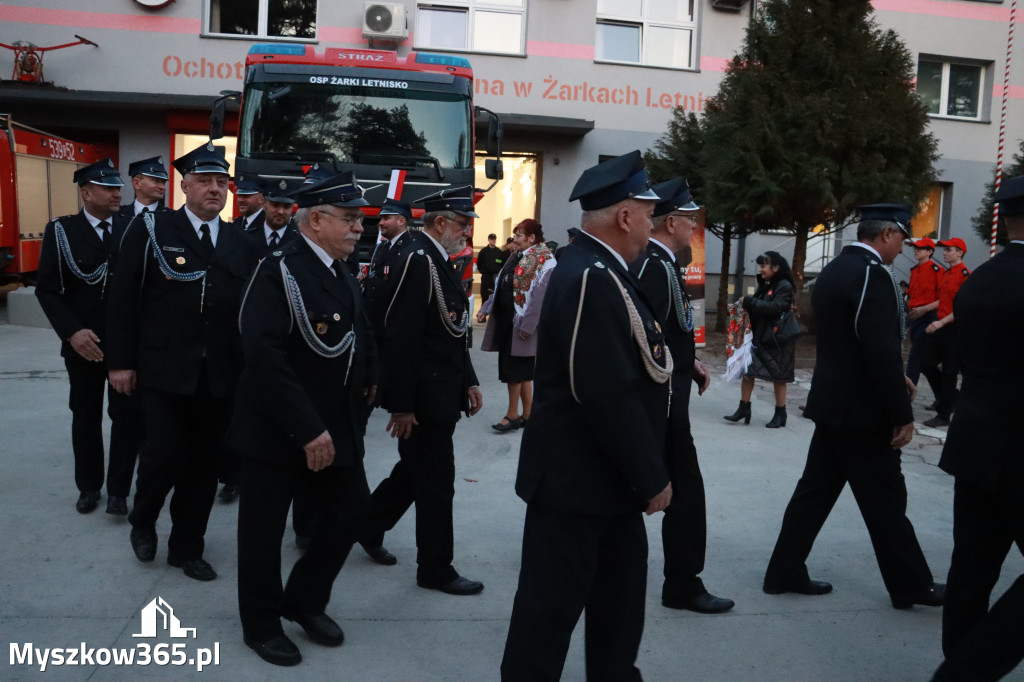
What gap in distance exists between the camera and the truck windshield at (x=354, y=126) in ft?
32.7

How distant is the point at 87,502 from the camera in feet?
18.4

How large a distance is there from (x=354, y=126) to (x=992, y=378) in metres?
7.82

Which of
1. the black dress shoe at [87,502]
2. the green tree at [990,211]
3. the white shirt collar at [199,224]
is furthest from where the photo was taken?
the green tree at [990,211]

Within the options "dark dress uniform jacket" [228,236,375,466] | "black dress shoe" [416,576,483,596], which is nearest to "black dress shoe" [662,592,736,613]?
"black dress shoe" [416,576,483,596]

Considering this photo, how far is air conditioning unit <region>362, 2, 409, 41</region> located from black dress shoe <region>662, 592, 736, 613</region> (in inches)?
633

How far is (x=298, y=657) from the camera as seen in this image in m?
3.72

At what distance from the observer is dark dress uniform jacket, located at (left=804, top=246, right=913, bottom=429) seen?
4172 millimetres

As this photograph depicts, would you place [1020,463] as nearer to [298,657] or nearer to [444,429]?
[444,429]

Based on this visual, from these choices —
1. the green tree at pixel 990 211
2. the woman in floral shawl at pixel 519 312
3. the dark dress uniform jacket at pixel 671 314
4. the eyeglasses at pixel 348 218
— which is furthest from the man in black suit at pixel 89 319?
the green tree at pixel 990 211

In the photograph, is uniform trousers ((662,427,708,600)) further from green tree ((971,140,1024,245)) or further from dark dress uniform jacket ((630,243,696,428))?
green tree ((971,140,1024,245))

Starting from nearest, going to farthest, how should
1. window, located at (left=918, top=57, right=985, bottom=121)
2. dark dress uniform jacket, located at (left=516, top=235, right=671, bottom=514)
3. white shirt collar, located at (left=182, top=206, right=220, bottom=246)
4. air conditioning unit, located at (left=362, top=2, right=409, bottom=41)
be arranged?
dark dress uniform jacket, located at (left=516, top=235, right=671, bottom=514), white shirt collar, located at (left=182, top=206, right=220, bottom=246), air conditioning unit, located at (left=362, top=2, right=409, bottom=41), window, located at (left=918, top=57, right=985, bottom=121)

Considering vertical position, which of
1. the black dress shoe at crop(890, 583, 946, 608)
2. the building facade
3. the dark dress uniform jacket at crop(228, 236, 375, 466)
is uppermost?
the building facade

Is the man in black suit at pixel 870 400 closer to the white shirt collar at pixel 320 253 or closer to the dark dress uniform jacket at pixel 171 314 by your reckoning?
the white shirt collar at pixel 320 253

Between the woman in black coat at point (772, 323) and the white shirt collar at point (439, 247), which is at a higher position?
the white shirt collar at point (439, 247)
